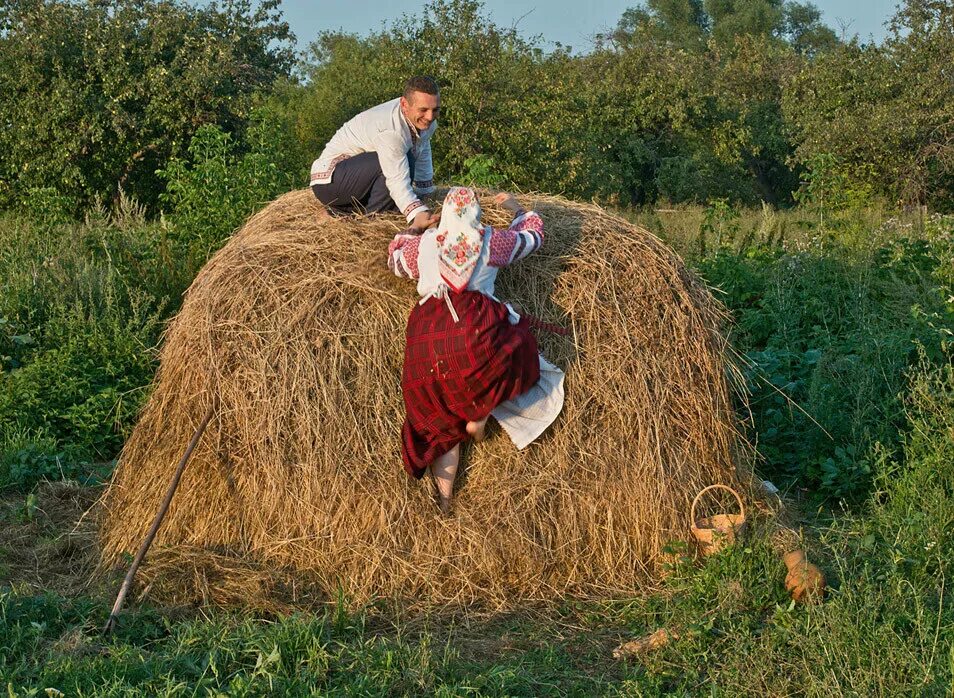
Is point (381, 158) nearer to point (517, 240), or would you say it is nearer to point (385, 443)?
point (517, 240)

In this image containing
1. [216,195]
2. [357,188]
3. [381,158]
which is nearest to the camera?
[381,158]

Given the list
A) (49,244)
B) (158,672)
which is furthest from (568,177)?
(158,672)

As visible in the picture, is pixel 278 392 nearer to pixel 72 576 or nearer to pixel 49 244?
pixel 72 576

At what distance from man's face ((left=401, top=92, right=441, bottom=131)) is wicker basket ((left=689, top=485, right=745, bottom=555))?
7.79 ft

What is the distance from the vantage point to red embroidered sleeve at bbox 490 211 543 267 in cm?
516

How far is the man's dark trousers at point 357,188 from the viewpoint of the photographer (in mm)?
5750

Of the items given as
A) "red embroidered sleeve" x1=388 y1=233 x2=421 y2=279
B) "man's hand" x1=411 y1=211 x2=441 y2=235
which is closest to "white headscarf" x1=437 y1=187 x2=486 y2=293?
"red embroidered sleeve" x1=388 y1=233 x2=421 y2=279

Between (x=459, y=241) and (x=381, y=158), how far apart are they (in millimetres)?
853

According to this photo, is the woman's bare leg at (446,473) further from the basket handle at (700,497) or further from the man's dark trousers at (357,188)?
the man's dark trousers at (357,188)

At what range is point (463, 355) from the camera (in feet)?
16.4

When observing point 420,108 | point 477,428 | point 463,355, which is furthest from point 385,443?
point 420,108

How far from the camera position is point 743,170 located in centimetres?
2573

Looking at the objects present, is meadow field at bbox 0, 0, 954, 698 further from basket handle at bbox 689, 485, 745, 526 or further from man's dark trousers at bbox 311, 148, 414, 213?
man's dark trousers at bbox 311, 148, 414, 213

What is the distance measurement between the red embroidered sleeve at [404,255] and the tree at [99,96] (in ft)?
36.7
